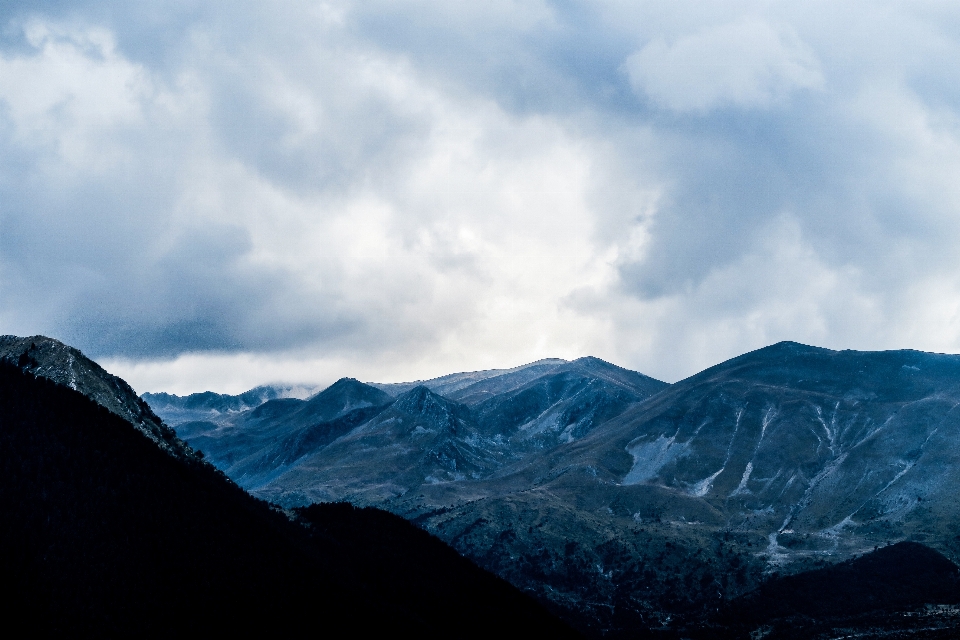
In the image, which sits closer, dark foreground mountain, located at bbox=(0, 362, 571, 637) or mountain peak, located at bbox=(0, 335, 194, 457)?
dark foreground mountain, located at bbox=(0, 362, 571, 637)

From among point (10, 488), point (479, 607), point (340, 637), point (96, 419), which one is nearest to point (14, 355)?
point (96, 419)

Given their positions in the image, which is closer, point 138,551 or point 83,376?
point 138,551

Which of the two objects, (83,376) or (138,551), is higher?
(83,376)

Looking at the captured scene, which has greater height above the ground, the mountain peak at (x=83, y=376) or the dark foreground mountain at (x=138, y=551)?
the mountain peak at (x=83, y=376)

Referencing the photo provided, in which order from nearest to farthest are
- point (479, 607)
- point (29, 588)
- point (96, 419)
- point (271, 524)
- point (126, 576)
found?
point (29, 588), point (126, 576), point (96, 419), point (271, 524), point (479, 607)

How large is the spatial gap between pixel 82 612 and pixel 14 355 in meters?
77.6

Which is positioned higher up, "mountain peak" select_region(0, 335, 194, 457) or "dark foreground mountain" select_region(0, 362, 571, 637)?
"mountain peak" select_region(0, 335, 194, 457)

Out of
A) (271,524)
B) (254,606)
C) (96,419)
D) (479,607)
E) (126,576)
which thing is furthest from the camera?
(479,607)

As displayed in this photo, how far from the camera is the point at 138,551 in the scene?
14325 cm

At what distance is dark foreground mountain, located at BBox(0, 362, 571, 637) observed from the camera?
13162cm

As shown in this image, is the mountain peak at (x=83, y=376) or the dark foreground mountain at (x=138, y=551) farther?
the mountain peak at (x=83, y=376)

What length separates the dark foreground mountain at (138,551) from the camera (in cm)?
13162

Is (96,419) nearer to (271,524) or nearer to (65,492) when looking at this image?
(65,492)

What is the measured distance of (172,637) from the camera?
13262cm
